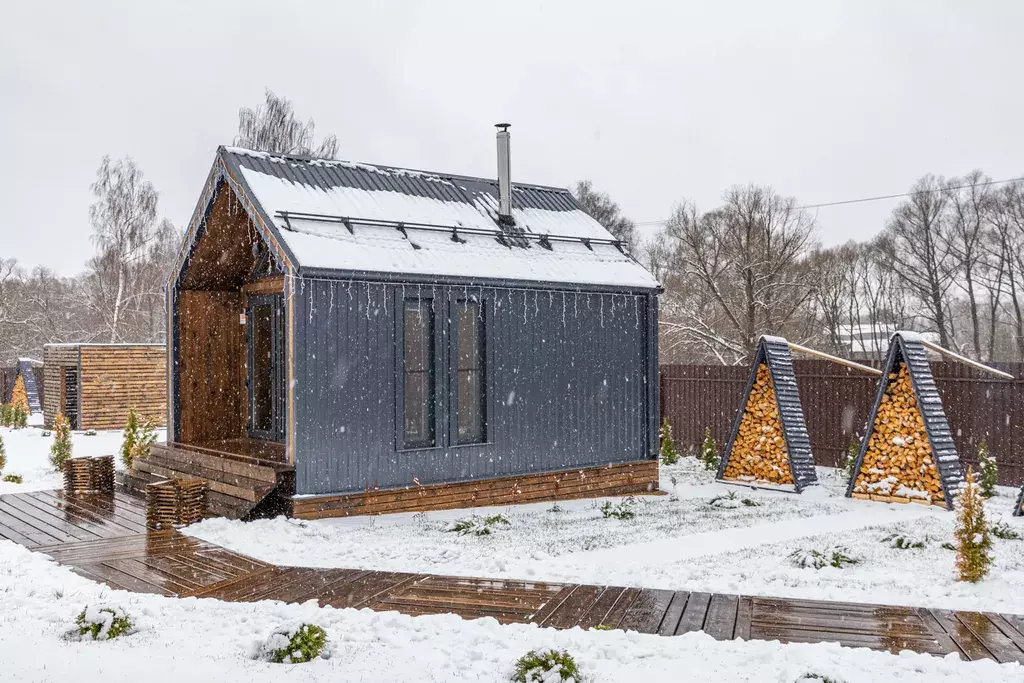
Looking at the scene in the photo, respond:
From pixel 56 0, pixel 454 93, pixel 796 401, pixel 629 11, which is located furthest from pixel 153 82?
pixel 454 93

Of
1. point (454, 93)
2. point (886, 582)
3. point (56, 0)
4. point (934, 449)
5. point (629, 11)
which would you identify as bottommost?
point (886, 582)

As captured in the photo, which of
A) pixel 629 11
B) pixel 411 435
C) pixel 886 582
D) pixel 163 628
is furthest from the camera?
pixel 629 11

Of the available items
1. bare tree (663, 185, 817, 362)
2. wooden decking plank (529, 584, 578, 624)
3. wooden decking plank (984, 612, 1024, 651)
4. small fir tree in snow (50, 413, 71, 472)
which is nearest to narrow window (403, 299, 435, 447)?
wooden decking plank (529, 584, 578, 624)

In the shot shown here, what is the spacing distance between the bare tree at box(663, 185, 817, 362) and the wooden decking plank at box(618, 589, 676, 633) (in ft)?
61.2

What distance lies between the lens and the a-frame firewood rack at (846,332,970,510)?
10148mm

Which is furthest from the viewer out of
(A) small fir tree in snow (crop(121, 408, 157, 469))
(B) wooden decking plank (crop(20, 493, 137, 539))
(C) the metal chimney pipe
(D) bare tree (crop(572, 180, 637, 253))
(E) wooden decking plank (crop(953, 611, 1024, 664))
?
(D) bare tree (crop(572, 180, 637, 253))

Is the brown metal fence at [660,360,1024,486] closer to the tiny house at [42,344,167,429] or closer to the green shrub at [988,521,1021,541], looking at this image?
the green shrub at [988,521,1021,541]

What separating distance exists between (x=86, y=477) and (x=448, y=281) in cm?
544

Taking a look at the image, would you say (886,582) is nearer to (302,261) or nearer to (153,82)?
(302,261)

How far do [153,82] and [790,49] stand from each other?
26.5 metres

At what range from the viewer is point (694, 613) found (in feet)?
19.3

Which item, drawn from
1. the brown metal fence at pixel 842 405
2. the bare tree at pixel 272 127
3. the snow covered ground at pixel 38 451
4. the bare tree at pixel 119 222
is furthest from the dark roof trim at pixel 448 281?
the bare tree at pixel 119 222

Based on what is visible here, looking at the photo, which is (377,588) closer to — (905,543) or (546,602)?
(546,602)

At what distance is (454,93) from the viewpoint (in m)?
77.2
